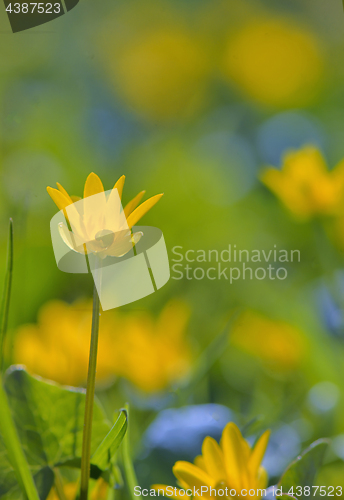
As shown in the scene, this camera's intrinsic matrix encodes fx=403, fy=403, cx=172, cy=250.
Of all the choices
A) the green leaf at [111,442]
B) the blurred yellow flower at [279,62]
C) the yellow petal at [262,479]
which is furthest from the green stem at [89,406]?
the blurred yellow flower at [279,62]

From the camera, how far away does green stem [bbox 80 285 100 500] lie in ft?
0.75

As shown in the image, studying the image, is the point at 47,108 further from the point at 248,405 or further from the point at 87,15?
the point at 248,405

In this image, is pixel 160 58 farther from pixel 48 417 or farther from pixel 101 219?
pixel 48 417

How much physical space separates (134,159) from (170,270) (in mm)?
108

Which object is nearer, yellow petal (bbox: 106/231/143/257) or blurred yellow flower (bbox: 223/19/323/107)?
yellow petal (bbox: 106/231/143/257)

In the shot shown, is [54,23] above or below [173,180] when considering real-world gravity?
above

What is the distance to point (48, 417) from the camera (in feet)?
0.90

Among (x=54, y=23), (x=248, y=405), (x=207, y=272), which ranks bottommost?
(x=248, y=405)

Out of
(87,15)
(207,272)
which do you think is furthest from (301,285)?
(87,15)

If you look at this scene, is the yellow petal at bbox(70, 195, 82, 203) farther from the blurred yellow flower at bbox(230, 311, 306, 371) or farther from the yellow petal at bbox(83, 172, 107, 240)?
the blurred yellow flower at bbox(230, 311, 306, 371)

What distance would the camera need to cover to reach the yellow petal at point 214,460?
0.26 metres

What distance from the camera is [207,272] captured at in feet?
1.12

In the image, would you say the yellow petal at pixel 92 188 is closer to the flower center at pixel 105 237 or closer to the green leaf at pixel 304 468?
the flower center at pixel 105 237

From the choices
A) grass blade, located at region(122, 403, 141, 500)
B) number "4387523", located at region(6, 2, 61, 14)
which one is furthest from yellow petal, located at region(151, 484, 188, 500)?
number "4387523", located at region(6, 2, 61, 14)
